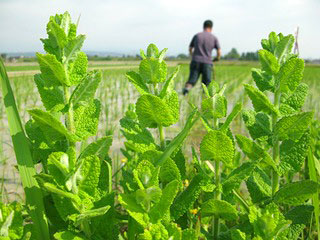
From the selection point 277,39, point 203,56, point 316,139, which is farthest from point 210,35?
point 277,39

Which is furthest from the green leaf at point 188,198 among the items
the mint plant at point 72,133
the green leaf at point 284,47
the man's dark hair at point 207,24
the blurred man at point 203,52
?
the man's dark hair at point 207,24

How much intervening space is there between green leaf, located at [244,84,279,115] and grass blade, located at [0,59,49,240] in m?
0.50

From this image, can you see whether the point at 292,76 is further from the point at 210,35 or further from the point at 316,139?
the point at 210,35

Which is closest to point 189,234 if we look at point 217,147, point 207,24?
point 217,147

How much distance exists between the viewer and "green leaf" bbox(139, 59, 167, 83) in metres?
0.73

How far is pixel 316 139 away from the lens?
182 cm

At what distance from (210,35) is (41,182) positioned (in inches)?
328

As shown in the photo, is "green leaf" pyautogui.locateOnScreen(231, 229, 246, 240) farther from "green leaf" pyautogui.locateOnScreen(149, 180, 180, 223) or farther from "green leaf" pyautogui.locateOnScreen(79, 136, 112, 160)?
"green leaf" pyautogui.locateOnScreen(79, 136, 112, 160)

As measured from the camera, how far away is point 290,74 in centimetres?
78

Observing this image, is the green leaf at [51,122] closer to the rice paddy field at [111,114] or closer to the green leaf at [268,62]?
the rice paddy field at [111,114]

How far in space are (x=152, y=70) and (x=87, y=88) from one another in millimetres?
145

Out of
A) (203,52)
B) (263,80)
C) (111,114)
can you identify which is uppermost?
(203,52)

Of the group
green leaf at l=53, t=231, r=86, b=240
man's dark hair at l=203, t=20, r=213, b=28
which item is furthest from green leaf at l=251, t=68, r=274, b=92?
man's dark hair at l=203, t=20, r=213, b=28

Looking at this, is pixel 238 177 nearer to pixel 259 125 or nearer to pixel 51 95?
pixel 259 125
